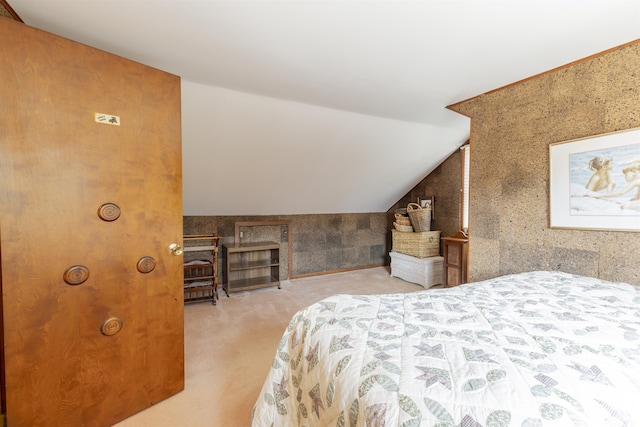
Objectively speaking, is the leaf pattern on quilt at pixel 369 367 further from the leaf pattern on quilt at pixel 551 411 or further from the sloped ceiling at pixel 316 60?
the sloped ceiling at pixel 316 60

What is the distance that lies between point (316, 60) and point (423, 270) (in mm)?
3241

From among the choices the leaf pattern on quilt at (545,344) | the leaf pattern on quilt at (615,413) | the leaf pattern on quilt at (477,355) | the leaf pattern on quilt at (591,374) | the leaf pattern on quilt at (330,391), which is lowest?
the leaf pattern on quilt at (330,391)

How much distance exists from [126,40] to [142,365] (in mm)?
1940

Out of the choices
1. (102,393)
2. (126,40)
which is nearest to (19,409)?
(102,393)

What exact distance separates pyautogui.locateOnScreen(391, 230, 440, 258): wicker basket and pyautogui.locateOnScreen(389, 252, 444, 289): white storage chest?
84 millimetres

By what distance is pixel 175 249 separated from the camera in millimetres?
1753

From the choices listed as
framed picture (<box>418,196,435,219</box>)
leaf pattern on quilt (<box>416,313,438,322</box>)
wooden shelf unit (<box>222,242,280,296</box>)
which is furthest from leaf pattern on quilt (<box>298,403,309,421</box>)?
framed picture (<box>418,196,435,219</box>)

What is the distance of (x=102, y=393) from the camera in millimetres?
1501

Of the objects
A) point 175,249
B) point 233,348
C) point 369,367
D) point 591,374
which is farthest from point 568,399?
point 233,348

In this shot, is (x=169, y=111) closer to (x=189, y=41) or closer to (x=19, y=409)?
(x=189, y=41)

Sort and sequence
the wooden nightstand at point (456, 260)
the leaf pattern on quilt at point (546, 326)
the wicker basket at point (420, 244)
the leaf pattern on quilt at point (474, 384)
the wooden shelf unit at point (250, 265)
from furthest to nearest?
the wicker basket at point (420, 244) < the wooden shelf unit at point (250, 265) < the wooden nightstand at point (456, 260) < the leaf pattern on quilt at point (546, 326) < the leaf pattern on quilt at point (474, 384)

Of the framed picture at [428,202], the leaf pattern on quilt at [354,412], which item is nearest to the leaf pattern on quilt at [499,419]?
the leaf pattern on quilt at [354,412]

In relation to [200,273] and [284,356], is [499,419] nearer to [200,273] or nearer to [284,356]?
[284,356]

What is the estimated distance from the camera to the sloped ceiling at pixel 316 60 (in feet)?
4.47
